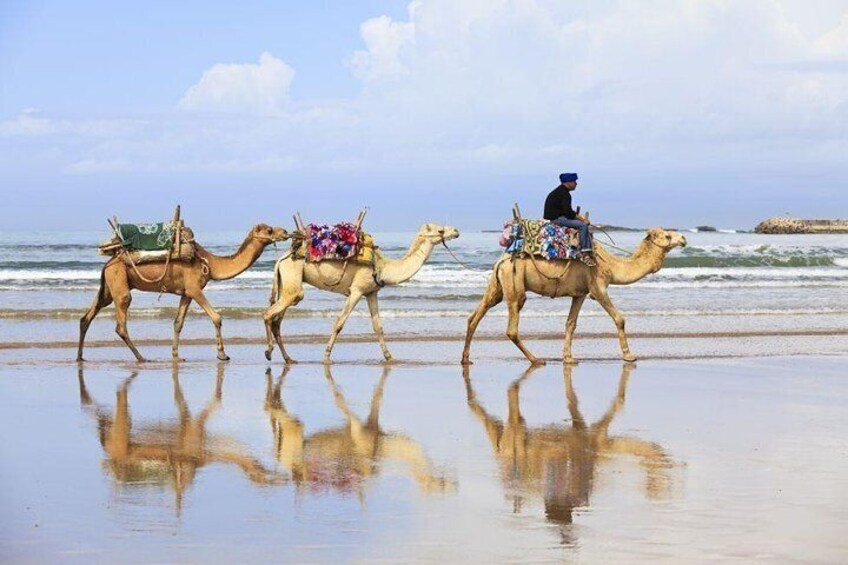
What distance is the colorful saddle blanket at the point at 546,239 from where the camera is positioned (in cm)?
1617

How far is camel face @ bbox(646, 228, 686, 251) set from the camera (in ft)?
56.4

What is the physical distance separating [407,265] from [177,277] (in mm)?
2943

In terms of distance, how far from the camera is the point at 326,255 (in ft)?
55.1

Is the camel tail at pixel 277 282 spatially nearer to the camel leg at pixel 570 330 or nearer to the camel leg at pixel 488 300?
the camel leg at pixel 488 300

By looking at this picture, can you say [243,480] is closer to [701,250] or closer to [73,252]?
[73,252]

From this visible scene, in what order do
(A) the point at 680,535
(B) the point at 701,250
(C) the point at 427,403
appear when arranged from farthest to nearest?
(B) the point at 701,250, (C) the point at 427,403, (A) the point at 680,535

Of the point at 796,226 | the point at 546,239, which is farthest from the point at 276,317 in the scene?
the point at 796,226

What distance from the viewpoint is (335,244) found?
16781 millimetres

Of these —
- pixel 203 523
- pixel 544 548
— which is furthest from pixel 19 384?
pixel 544 548

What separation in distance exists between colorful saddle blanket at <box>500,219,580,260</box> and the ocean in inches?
213

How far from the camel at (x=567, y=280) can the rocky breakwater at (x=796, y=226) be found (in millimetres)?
89112

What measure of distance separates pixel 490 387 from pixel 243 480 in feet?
18.5

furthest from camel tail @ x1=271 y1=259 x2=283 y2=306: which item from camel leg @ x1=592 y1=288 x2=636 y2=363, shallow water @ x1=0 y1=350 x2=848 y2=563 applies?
camel leg @ x1=592 y1=288 x2=636 y2=363

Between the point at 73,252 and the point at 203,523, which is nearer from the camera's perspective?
the point at 203,523
